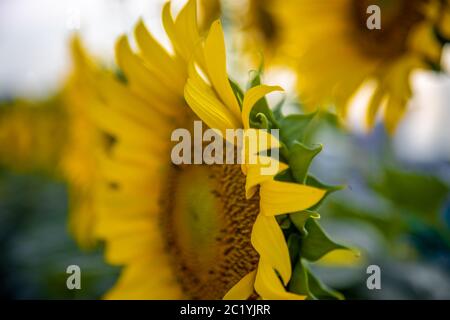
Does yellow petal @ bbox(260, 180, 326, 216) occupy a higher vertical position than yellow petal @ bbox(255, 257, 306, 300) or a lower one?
higher

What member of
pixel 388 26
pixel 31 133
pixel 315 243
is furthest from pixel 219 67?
pixel 31 133

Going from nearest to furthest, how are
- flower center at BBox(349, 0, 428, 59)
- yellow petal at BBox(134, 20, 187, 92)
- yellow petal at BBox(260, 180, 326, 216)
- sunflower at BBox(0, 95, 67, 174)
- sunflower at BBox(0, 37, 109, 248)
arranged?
yellow petal at BBox(260, 180, 326, 216) < yellow petal at BBox(134, 20, 187, 92) < flower center at BBox(349, 0, 428, 59) < sunflower at BBox(0, 37, 109, 248) < sunflower at BBox(0, 95, 67, 174)

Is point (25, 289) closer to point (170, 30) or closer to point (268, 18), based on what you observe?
point (268, 18)

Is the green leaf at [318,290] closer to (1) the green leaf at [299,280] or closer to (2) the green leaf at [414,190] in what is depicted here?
(1) the green leaf at [299,280]

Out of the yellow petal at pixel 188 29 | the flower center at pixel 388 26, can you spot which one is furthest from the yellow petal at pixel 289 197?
the flower center at pixel 388 26

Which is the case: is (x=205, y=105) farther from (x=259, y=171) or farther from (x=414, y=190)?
(x=414, y=190)

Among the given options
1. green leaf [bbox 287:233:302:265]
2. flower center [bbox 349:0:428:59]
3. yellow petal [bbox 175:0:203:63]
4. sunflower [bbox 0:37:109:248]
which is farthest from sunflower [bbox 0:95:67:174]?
green leaf [bbox 287:233:302:265]

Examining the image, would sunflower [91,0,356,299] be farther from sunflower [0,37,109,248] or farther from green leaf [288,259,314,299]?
sunflower [0,37,109,248]
